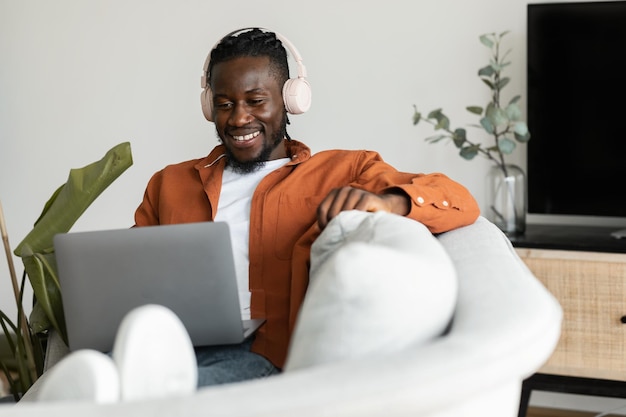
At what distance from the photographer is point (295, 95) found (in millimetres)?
2156

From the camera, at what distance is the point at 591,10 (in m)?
2.83

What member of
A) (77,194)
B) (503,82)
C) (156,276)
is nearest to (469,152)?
(503,82)

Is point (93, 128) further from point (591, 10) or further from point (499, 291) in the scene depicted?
point (499, 291)

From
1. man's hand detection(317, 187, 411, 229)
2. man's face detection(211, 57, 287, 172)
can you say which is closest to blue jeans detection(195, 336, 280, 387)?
man's hand detection(317, 187, 411, 229)

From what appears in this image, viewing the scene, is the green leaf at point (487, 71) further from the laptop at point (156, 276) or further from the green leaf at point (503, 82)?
the laptop at point (156, 276)

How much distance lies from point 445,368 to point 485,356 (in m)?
0.06

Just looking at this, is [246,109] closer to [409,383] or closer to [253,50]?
[253,50]

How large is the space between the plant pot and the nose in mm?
1091

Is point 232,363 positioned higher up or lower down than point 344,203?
lower down

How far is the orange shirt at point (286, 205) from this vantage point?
1839 mm

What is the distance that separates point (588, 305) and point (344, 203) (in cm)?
126

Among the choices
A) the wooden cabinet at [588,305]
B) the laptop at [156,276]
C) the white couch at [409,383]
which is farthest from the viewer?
the wooden cabinet at [588,305]

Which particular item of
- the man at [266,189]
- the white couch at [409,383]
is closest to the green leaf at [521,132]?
the man at [266,189]

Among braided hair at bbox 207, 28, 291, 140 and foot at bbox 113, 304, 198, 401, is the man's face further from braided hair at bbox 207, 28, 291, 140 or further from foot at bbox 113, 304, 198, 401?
foot at bbox 113, 304, 198, 401
